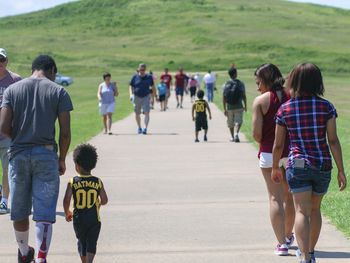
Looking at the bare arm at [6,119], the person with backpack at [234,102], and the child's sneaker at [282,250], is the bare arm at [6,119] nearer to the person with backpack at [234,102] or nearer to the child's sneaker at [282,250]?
the child's sneaker at [282,250]

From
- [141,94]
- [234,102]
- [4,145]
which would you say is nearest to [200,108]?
[234,102]

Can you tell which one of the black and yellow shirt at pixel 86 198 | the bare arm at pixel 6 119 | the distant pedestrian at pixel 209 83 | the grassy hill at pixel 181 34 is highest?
the bare arm at pixel 6 119

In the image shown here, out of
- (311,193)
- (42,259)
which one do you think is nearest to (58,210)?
(42,259)

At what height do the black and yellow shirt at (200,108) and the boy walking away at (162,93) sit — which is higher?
the black and yellow shirt at (200,108)

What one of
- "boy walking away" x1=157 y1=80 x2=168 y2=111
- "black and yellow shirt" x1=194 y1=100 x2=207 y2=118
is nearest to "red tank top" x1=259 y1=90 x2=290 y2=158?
"black and yellow shirt" x1=194 y1=100 x2=207 y2=118

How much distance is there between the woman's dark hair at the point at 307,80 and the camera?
794 centimetres

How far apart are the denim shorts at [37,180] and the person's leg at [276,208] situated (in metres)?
2.07

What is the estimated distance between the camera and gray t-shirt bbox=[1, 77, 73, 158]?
807 cm

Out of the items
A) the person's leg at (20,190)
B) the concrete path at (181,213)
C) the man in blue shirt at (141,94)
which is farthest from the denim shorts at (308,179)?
the man in blue shirt at (141,94)

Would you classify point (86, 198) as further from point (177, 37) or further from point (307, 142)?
point (177, 37)

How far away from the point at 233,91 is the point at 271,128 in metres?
11.9

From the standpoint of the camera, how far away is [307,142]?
26.1 feet

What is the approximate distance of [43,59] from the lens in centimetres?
835

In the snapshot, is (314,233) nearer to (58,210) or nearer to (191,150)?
(58,210)
